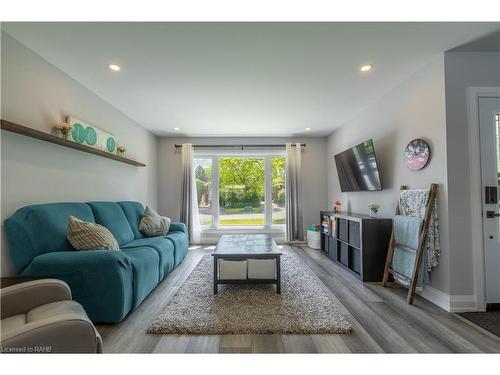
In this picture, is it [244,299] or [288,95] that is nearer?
[244,299]

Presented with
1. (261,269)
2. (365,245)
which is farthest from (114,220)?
(365,245)

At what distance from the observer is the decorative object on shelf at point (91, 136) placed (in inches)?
105

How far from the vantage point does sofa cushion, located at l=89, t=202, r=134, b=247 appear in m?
2.82

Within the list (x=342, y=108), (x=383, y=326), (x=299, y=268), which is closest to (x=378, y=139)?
(x=342, y=108)

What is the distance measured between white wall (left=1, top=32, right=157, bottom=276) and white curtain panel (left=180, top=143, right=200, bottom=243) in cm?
158

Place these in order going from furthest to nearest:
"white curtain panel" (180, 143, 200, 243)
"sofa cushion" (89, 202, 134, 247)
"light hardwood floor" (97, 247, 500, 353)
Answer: "white curtain panel" (180, 143, 200, 243) < "sofa cushion" (89, 202, 134, 247) < "light hardwood floor" (97, 247, 500, 353)

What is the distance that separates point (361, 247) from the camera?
301 centimetres

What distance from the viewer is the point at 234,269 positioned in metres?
2.61

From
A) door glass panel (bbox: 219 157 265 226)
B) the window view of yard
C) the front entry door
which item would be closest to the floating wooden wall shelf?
the window view of yard

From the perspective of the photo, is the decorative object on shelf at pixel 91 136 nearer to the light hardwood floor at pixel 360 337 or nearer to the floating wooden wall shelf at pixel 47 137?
the floating wooden wall shelf at pixel 47 137

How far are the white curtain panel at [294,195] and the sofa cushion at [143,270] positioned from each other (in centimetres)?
307

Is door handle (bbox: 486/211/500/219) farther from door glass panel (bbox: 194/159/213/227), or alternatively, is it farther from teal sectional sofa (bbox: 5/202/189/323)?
door glass panel (bbox: 194/159/213/227)
